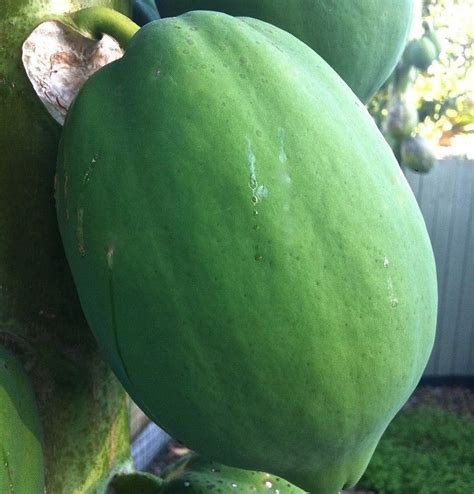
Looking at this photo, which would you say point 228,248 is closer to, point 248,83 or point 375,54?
point 248,83

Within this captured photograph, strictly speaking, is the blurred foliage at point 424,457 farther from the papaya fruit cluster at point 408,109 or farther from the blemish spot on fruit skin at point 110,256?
the blemish spot on fruit skin at point 110,256

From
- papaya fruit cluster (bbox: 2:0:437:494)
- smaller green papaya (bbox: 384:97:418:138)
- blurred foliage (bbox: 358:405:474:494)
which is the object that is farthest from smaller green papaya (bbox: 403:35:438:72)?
papaya fruit cluster (bbox: 2:0:437:494)

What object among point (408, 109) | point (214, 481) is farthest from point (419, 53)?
point (214, 481)

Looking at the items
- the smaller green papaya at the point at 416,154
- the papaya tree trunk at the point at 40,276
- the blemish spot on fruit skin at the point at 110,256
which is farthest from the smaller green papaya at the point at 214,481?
the smaller green papaya at the point at 416,154

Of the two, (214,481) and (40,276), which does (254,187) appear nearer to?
(40,276)

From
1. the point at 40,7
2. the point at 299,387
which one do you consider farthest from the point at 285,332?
the point at 40,7

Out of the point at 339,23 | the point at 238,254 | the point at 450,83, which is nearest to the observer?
the point at 238,254
